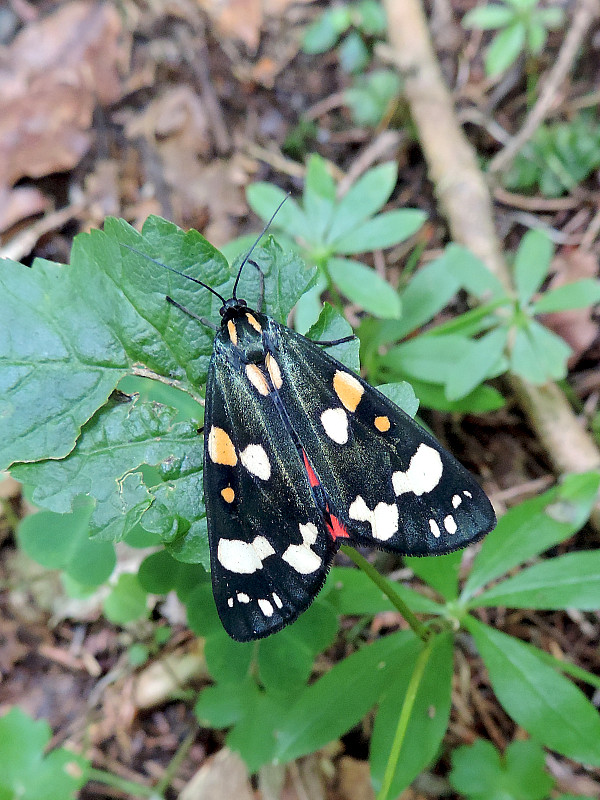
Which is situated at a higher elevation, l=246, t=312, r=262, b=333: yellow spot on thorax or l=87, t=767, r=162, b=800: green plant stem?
l=246, t=312, r=262, b=333: yellow spot on thorax

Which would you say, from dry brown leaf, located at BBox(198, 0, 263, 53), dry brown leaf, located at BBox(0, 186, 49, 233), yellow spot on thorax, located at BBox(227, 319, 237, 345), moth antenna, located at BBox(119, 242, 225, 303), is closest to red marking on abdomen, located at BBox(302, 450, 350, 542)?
yellow spot on thorax, located at BBox(227, 319, 237, 345)

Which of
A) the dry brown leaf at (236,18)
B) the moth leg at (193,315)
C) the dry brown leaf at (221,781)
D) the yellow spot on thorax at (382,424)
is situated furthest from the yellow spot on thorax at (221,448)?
the dry brown leaf at (236,18)

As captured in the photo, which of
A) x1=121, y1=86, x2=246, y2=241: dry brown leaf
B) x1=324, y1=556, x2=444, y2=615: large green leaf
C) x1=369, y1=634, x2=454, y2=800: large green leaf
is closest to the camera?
x1=369, y1=634, x2=454, y2=800: large green leaf

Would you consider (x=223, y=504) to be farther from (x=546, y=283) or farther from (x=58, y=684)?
(x=546, y=283)

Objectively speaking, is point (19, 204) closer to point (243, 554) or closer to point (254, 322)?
point (254, 322)

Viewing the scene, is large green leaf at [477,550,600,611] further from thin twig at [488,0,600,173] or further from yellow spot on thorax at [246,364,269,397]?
thin twig at [488,0,600,173]

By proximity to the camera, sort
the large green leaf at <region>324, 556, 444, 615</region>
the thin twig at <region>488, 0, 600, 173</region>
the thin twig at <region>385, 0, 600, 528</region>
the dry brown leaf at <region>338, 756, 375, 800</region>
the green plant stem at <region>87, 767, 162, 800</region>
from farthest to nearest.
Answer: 1. the thin twig at <region>488, 0, 600, 173</region>
2. the thin twig at <region>385, 0, 600, 528</region>
3. the green plant stem at <region>87, 767, 162, 800</region>
4. the dry brown leaf at <region>338, 756, 375, 800</region>
5. the large green leaf at <region>324, 556, 444, 615</region>

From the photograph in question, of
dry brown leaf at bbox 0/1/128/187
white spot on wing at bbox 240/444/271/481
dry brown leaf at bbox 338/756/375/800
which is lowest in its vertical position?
dry brown leaf at bbox 338/756/375/800
